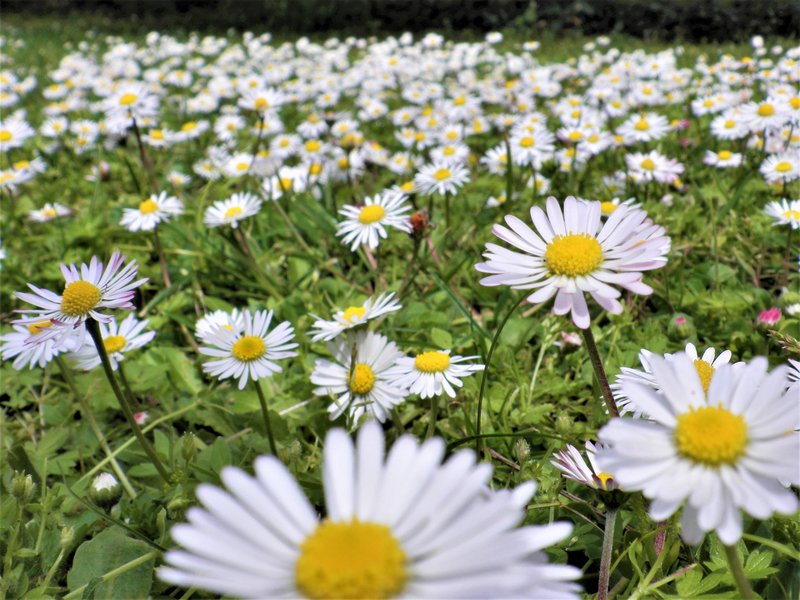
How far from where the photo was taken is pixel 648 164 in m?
2.42

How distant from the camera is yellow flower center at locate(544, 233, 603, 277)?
0.90m

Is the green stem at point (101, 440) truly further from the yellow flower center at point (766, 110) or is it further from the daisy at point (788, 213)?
the yellow flower center at point (766, 110)

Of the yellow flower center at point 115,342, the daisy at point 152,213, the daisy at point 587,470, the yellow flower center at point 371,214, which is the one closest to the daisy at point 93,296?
the yellow flower center at point 115,342

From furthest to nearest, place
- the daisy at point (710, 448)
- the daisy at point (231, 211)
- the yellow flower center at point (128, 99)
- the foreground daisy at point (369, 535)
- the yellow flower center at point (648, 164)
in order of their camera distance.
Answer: the yellow flower center at point (128, 99)
the yellow flower center at point (648, 164)
the daisy at point (231, 211)
the daisy at point (710, 448)
the foreground daisy at point (369, 535)

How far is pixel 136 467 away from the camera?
135cm

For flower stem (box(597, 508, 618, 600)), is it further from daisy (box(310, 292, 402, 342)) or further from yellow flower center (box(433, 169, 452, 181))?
yellow flower center (box(433, 169, 452, 181))

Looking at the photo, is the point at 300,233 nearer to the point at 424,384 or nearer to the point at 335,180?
the point at 335,180

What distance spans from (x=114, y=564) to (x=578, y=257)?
88 centimetres

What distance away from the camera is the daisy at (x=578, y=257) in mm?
856

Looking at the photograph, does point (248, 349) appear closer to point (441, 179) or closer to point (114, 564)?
point (114, 564)

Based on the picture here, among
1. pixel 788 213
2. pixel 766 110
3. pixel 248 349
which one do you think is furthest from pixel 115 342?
pixel 766 110

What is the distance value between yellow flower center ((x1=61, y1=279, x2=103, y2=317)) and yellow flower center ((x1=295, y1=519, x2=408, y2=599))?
735 mm

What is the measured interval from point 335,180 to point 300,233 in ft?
1.65

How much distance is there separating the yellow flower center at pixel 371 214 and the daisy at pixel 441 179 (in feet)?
1.49
